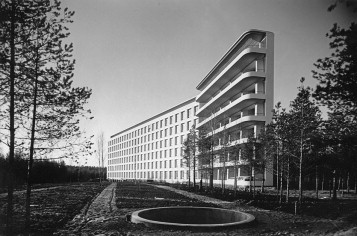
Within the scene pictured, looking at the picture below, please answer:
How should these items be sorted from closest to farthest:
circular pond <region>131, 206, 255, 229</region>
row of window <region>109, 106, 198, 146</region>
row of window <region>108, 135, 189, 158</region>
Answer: circular pond <region>131, 206, 255, 229</region> < row of window <region>109, 106, 198, 146</region> < row of window <region>108, 135, 189, 158</region>

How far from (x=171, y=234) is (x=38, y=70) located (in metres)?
7.48

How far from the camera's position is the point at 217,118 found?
49.1 metres

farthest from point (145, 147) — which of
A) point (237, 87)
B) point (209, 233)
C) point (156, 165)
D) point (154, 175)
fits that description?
point (209, 233)

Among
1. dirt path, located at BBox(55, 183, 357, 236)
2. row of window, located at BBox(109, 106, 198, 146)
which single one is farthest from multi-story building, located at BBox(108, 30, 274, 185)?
dirt path, located at BBox(55, 183, 357, 236)

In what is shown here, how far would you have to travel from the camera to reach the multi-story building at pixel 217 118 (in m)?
37.6

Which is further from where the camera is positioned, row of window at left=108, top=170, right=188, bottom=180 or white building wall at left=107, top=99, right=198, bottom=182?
row of window at left=108, top=170, right=188, bottom=180

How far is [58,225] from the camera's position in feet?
39.8

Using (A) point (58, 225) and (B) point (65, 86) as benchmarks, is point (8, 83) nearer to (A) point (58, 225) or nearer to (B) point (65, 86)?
(B) point (65, 86)

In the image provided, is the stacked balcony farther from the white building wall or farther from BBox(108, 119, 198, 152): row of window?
BBox(108, 119, 198, 152): row of window

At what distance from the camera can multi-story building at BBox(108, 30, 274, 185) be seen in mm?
37562

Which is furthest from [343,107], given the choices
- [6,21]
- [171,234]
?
[6,21]

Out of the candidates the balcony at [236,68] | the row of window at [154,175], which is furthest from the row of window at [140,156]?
the balcony at [236,68]

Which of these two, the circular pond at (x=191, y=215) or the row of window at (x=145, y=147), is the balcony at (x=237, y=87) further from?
the circular pond at (x=191, y=215)

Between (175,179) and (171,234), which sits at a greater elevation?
(171,234)
